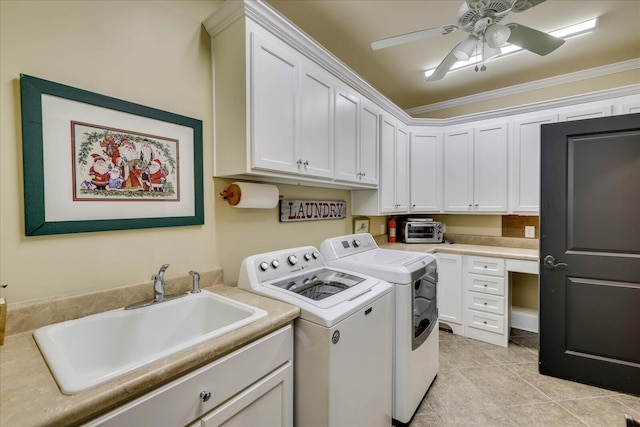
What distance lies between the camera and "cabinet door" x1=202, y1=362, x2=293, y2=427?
3.21 ft

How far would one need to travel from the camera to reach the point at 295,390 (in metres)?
1.32

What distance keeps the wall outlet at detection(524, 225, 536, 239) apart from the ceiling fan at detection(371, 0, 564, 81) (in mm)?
1971

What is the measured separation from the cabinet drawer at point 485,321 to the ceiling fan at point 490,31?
2.30 m

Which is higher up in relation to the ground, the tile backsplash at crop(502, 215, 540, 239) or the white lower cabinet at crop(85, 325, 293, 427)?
the tile backsplash at crop(502, 215, 540, 239)

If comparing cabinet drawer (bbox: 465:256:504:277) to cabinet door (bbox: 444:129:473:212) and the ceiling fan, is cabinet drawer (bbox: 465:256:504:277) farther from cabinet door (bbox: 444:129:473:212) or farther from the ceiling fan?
the ceiling fan

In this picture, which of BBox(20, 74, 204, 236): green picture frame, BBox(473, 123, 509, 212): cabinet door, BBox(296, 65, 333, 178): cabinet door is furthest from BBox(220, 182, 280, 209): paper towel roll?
Answer: BBox(473, 123, 509, 212): cabinet door

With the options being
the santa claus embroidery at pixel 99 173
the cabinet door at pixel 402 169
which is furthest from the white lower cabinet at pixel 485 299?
the santa claus embroidery at pixel 99 173

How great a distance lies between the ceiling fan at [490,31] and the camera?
1.49 meters

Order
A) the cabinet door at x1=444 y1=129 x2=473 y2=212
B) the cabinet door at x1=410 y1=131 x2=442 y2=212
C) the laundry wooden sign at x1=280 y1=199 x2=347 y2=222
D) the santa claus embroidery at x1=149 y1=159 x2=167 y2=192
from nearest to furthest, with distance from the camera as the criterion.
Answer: the santa claus embroidery at x1=149 y1=159 x2=167 y2=192
the laundry wooden sign at x1=280 y1=199 x2=347 y2=222
the cabinet door at x1=444 y1=129 x2=473 y2=212
the cabinet door at x1=410 y1=131 x2=442 y2=212

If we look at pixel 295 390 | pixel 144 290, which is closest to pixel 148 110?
pixel 144 290

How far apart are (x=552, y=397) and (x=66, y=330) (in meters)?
2.94

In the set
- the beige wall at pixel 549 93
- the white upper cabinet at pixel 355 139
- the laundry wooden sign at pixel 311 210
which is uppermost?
the beige wall at pixel 549 93

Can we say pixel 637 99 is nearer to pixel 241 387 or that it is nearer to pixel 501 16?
pixel 501 16

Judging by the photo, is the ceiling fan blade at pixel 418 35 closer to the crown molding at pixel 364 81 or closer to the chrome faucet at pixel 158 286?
the crown molding at pixel 364 81
